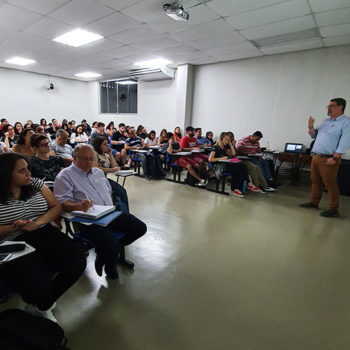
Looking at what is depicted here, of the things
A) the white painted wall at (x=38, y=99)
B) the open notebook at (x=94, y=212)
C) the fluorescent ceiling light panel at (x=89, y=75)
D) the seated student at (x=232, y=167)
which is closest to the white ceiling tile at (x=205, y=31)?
the seated student at (x=232, y=167)

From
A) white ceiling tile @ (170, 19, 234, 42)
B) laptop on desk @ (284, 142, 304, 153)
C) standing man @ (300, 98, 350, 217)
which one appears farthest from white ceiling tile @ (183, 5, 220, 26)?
laptop on desk @ (284, 142, 304, 153)

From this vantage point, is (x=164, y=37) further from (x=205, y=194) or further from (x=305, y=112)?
(x=305, y=112)

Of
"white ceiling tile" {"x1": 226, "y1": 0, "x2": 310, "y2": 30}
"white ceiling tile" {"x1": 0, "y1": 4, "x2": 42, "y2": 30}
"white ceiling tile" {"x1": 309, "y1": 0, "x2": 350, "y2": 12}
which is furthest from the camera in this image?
"white ceiling tile" {"x1": 0, "y1": 4, "x2": 42, "y2": 30}

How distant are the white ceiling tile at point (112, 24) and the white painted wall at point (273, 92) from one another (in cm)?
331

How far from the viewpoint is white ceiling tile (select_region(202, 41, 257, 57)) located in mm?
4883

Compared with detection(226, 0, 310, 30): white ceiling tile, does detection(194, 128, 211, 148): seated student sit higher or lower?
lower

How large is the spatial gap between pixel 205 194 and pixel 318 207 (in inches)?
76.9

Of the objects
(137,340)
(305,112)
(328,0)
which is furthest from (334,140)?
(137,340)

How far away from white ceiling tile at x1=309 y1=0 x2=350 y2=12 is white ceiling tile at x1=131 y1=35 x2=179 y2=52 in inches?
104

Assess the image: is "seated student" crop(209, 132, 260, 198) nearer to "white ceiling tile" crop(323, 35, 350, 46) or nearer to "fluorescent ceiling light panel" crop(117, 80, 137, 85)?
"white ceiling tile" crop(323, 35, 350, 46)

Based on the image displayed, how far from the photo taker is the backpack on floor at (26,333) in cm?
95

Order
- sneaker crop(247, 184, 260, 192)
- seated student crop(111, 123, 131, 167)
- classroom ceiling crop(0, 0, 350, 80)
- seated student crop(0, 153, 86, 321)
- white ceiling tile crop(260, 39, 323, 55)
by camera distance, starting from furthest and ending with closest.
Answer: seated student crop(111, 123, 131, 167) < white ceiling tile crop(260, 39, 323, 55) < sneaker crop(247, 184, 260, 192) < classroom ceiling crop(0, 0, 350, 80) < seated student crop(0, 153, 86, 321)

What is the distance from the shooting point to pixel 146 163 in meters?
5.22

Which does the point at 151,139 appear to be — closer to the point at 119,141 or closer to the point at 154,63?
the point at 119,141
